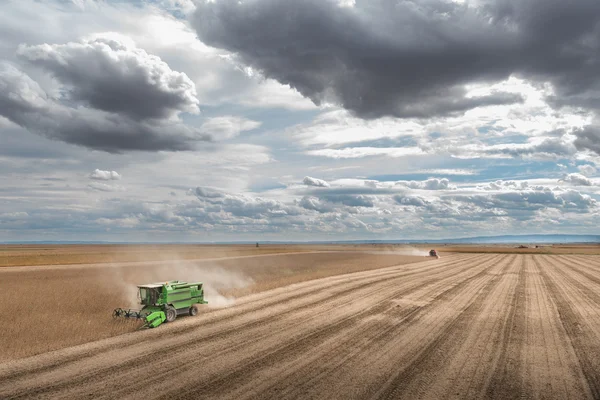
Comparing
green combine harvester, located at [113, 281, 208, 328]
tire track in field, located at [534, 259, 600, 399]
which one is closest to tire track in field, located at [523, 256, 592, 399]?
tire track in field, located at [534, 259, 600, 399]

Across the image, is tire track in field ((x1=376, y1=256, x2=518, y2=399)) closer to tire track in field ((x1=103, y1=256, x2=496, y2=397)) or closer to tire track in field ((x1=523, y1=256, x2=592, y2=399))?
tire track in field ((x1=523, y1=256, x2=592, y2=399))

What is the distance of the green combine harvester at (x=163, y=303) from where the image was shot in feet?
62.9

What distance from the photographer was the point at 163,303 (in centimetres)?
2003

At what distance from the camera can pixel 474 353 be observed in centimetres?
1489

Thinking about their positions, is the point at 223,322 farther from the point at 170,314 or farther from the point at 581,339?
the point at 581,339

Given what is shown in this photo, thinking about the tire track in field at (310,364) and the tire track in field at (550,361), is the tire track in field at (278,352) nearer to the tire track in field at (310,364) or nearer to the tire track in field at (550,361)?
the tire track in field at (310,364)

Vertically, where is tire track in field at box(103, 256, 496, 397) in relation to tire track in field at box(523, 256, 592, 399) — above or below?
below

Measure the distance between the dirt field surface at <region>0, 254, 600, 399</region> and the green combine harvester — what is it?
70cm

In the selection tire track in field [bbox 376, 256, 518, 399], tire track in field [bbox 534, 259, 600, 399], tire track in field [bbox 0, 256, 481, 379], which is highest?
tire track in field [bbox 534, 259, 600, 399]

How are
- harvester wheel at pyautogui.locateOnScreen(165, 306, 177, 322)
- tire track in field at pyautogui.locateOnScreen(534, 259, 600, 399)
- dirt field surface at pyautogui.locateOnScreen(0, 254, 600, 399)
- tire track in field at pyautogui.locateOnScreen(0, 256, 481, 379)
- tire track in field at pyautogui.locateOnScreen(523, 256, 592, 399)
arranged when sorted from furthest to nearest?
harvester wheel at pyautogui.locateOnScreen(165, 306, 177, 322), tire track in field at pyautogui.locateOnScreen(0, 256, 481, 379), tire track in field at pyautogui.locateOnScreen(534, 259, 600, 399), tire track in field at pyautogui.locateOnScreen(523, 256, 592, 399), dirt field surface at pyautogui.locateOnScreen(0, 254, 600, 399)

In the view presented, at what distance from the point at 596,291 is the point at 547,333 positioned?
724 inches

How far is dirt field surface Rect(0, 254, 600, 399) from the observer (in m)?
11.3

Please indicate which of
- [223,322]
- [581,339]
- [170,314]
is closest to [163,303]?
[170,314]

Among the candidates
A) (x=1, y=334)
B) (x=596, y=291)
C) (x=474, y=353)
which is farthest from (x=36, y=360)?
(x=596, y=291)
